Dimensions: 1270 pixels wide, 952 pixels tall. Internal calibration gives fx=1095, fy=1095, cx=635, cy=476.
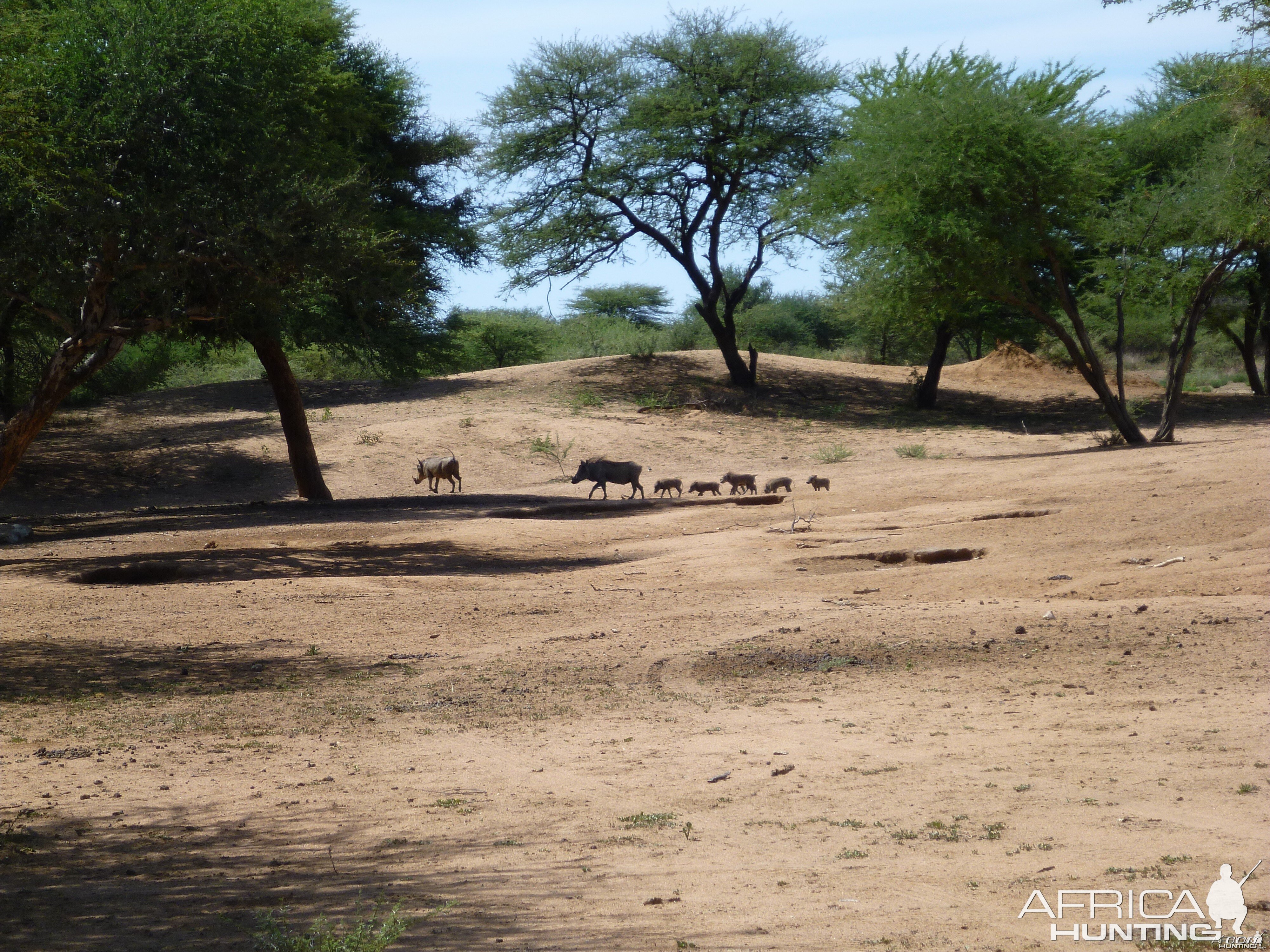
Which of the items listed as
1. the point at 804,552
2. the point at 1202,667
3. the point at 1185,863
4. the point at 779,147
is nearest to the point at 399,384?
the point at 779,147

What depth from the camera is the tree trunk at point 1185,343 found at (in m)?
21.0

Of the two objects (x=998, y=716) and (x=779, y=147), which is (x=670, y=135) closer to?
(x=779, y=147)

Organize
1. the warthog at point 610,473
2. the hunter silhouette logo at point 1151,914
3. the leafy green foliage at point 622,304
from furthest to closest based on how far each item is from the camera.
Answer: the leafy green foliage at point 622,304, the warthog at point 610,473, the hunter silhouette logo at point 1151,914

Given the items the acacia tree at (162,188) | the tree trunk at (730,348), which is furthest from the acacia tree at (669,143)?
the acacia tree at (162,188)

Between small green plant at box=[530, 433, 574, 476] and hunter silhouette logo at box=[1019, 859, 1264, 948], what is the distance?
22.2 meters

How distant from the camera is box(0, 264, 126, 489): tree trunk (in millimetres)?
14070

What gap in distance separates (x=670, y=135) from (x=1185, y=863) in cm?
3056

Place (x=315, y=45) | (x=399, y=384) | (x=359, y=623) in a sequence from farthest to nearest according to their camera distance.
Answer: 1. (x=399, y=384)
2. (x=315, y=45)
3. (x=359, y=623)

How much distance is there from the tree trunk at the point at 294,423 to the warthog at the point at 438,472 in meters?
2.05

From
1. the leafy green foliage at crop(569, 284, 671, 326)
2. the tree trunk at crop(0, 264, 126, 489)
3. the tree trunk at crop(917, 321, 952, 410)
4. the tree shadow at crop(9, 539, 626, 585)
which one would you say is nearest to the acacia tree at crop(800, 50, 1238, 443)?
the tree trunk at crop(917, 321, 952, 410)

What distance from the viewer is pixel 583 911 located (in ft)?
13.1

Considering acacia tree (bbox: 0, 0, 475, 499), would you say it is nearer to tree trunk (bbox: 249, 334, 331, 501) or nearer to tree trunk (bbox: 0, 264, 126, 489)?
tree trunk (bbox: 0, 264, 126, 489)

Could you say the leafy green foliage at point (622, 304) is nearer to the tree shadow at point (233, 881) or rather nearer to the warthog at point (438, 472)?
the warthog at point (438, 472)

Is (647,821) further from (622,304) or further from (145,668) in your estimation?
(622,304)
